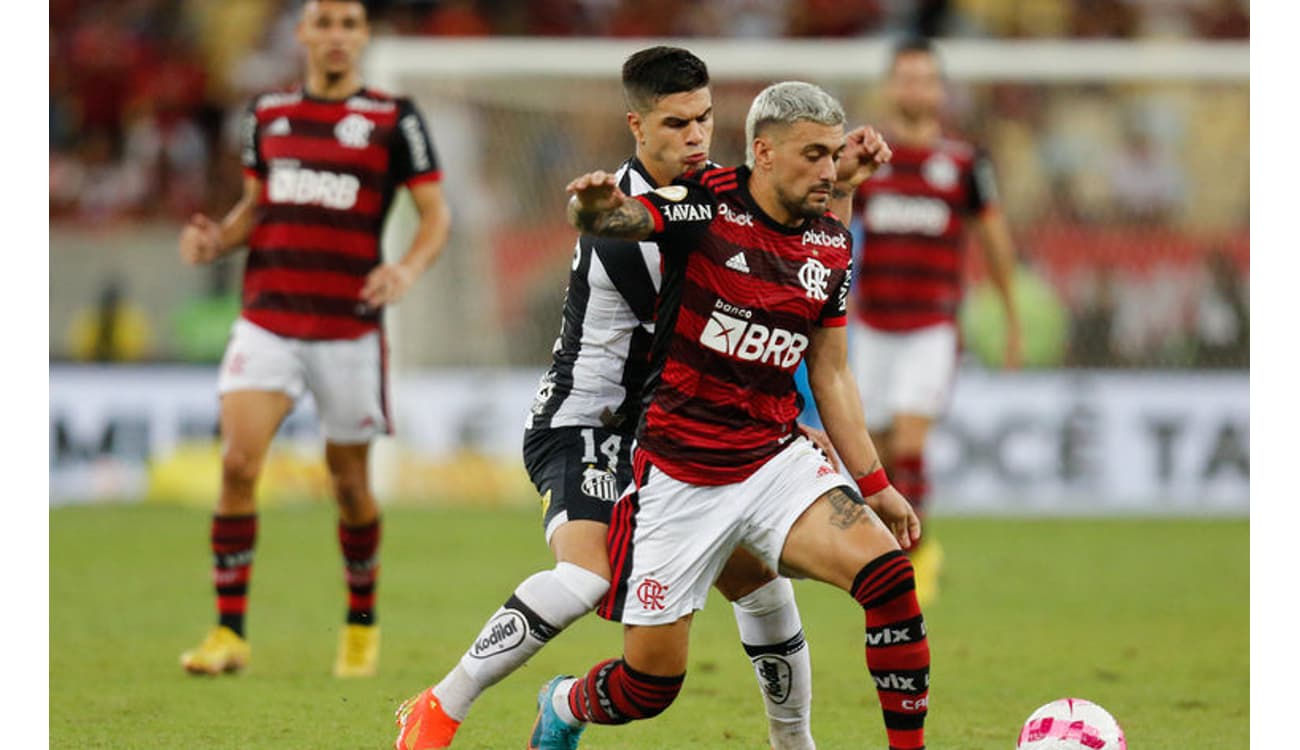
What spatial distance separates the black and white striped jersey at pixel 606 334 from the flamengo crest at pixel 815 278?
0.53 m

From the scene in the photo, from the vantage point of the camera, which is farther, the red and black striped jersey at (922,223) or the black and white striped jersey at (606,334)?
the red and black striped jersey at (922,223)

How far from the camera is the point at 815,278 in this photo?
17.2ft

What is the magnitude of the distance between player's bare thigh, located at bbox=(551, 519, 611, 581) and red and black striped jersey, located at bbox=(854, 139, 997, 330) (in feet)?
16.9

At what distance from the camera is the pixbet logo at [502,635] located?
546 cm

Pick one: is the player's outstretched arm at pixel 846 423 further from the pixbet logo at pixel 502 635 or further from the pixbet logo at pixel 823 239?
the pixbet logo at pixel 502 635

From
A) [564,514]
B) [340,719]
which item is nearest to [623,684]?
[564,514]

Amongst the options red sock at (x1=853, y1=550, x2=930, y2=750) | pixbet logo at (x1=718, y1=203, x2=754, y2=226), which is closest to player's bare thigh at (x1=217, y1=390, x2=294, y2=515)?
pixbet logo at (x1=718, y1=203, x2=754, y2=226)

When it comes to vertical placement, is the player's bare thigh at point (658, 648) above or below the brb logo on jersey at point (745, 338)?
below

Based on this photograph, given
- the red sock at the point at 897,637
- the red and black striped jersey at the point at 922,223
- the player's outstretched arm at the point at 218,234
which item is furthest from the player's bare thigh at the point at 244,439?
the red and black striped jersey at the point at 922,223

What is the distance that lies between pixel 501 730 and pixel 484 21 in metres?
14.7

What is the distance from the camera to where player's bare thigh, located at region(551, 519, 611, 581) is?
18.0ft

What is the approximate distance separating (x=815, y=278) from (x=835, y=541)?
2.46ft

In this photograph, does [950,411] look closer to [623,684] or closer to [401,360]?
[401,360]

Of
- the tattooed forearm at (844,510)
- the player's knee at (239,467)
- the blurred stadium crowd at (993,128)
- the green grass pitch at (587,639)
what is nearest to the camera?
the tattooed forearm at (844,510)
